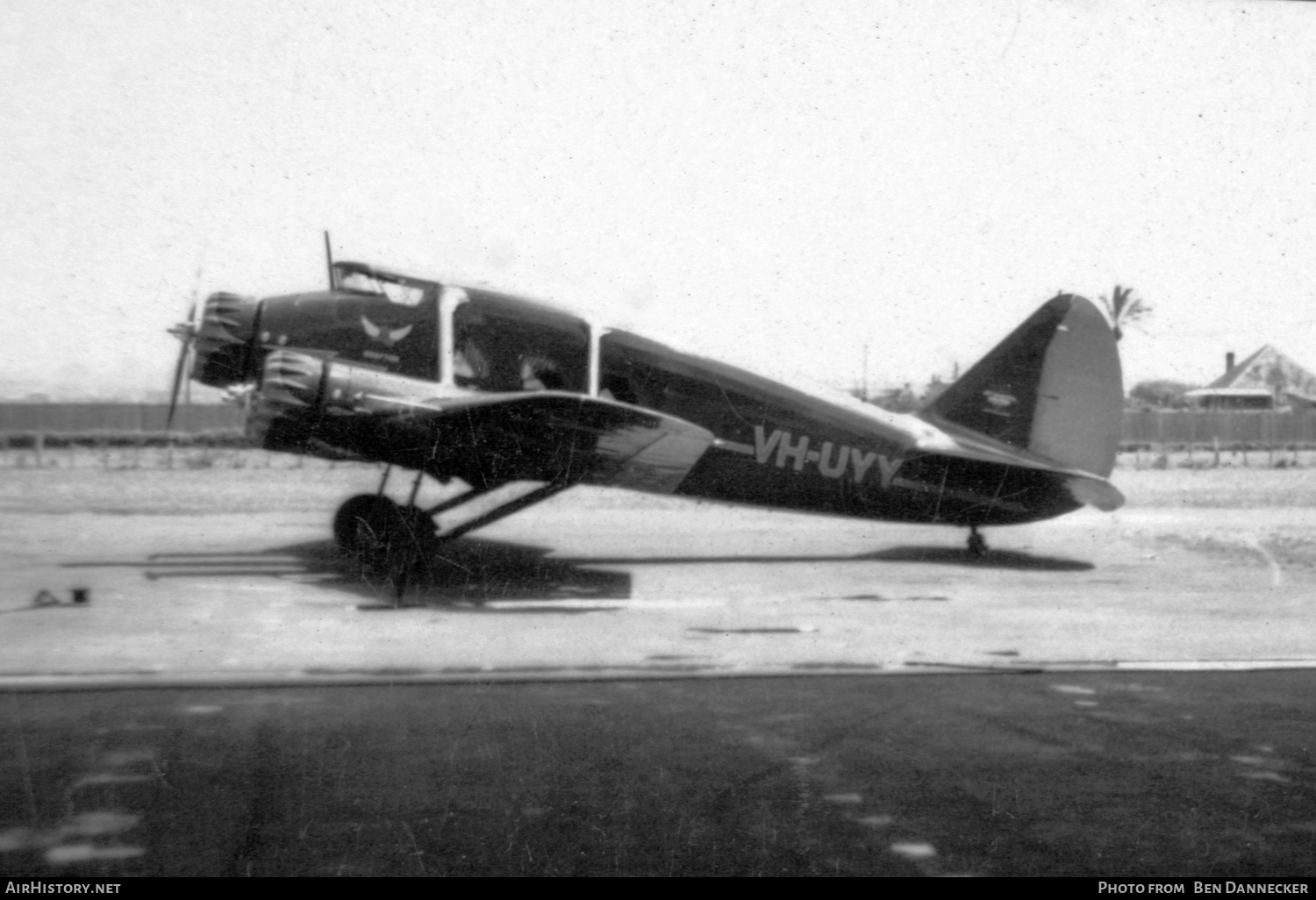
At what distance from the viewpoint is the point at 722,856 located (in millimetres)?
2711

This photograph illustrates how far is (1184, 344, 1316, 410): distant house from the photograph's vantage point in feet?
21.2

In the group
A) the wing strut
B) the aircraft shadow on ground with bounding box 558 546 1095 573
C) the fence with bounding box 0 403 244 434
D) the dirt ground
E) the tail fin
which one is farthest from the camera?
the tail fin

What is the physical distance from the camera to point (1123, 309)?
6.91m

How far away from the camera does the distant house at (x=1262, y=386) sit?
21.2ft

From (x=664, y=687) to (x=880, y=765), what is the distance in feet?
3.81

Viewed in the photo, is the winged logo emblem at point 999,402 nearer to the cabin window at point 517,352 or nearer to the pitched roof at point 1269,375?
the pitched roof at point 1269,375

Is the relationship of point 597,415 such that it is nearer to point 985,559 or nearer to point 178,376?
point 178,376

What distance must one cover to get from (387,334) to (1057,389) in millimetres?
5006

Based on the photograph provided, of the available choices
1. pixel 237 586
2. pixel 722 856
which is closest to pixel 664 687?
pixel 722 856

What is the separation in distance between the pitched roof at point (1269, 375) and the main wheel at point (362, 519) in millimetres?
5522

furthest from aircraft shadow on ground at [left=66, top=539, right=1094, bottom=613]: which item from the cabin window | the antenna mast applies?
the antenna mast

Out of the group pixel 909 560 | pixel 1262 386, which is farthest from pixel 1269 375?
pixel 909 560

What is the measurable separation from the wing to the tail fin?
2.60m

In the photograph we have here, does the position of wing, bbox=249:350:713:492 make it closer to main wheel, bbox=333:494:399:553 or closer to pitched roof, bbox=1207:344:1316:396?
main wheel, bbox=333:494:399:553
